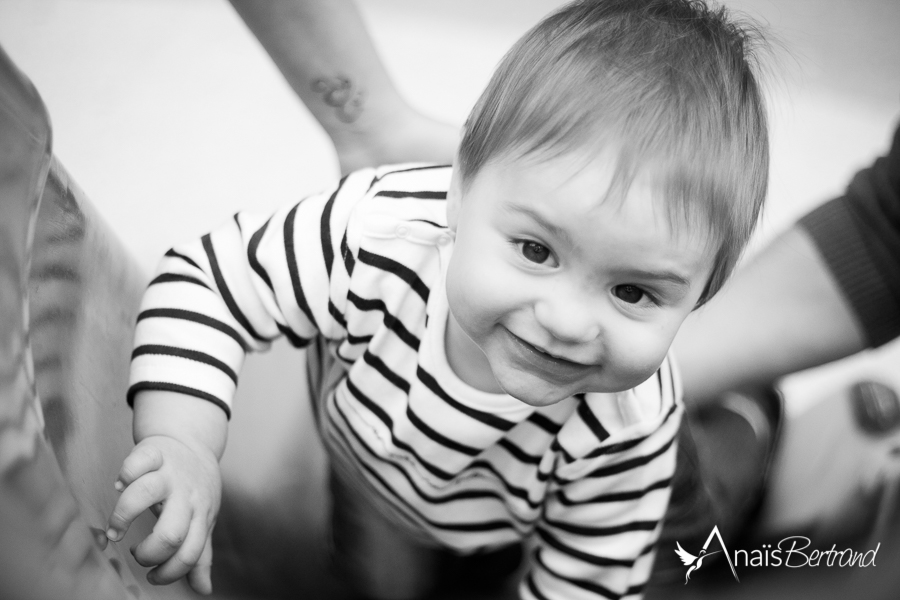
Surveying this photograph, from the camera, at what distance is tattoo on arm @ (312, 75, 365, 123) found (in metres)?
0.56

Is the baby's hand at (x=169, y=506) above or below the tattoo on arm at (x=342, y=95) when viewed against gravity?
below

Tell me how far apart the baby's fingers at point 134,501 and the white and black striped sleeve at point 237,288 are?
0.20 feet

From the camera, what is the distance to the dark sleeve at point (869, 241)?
55 cm

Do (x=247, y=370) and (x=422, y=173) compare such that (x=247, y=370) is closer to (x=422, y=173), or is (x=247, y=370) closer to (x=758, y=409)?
(x=422, y=173)

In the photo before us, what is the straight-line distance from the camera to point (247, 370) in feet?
1.85

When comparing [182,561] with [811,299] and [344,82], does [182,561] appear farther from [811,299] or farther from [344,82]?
[811,299]

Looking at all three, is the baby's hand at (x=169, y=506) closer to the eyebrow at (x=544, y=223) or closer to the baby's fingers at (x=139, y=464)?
the baby's fingers at (x=139, y=464)

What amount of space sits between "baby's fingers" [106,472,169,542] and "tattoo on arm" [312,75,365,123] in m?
0.32

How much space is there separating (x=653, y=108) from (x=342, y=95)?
33cm

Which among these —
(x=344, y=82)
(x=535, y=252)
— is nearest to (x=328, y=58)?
(x=344, y=82)

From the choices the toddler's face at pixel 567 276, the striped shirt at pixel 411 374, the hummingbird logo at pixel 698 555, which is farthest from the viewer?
the hummingbird logo at pixel 698 555

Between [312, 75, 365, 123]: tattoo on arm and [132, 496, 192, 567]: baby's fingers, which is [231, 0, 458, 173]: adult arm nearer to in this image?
[312, 75, 365, 123]: tattoo on arm

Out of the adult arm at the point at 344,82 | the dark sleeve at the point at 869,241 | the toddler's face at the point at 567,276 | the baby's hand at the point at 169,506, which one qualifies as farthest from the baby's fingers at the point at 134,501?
the dark sleeve at the point at 869,241

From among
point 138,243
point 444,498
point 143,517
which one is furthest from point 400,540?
point 138,243
